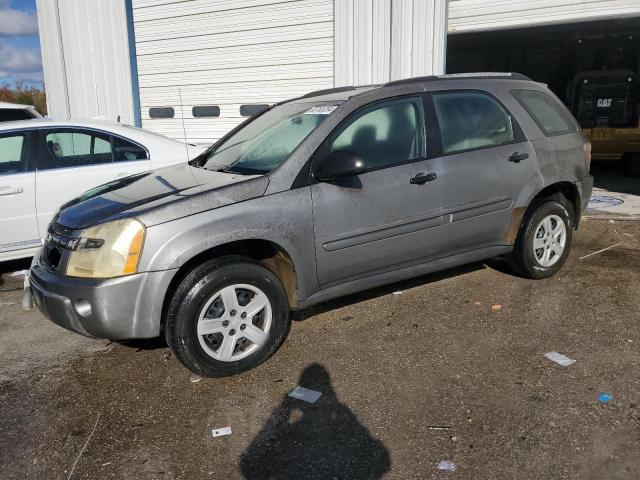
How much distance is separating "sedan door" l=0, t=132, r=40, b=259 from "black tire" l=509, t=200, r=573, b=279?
14.3ft

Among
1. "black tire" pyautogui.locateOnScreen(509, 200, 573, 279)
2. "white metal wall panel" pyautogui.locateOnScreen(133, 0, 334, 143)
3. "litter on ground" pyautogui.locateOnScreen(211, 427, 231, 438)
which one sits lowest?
"litter on ground" pyautogui.locateOnScreen(211, 427, 231, 438)

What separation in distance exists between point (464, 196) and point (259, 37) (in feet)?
18.9

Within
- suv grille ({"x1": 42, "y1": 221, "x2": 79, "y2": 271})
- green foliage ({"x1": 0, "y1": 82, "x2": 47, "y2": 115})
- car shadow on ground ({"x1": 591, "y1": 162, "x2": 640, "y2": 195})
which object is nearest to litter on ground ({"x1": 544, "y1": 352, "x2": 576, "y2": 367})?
suv grille ({"x1": 42, "y1": 221, "x2": 79, "y2": 271})

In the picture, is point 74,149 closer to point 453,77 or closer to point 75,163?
point 75,163

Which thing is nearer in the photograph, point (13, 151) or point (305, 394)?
point (305, 394)

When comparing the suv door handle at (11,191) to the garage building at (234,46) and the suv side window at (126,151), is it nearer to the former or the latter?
the suv side window at (126,151)

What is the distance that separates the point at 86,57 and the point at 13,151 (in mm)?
5479

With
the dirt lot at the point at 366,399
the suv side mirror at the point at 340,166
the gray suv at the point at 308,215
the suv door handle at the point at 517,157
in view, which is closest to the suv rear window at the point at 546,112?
the gray suv at the point at 308,215

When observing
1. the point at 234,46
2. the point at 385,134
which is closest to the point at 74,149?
the point at 385,134

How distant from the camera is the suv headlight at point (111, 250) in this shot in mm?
3156

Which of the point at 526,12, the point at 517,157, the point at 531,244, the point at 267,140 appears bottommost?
the point at 531,244

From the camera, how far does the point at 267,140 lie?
13.6ft

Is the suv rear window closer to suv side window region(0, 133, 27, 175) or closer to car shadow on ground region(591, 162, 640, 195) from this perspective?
suv side window region(0, 133, 27, 175)

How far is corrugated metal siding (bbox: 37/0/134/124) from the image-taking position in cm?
991
